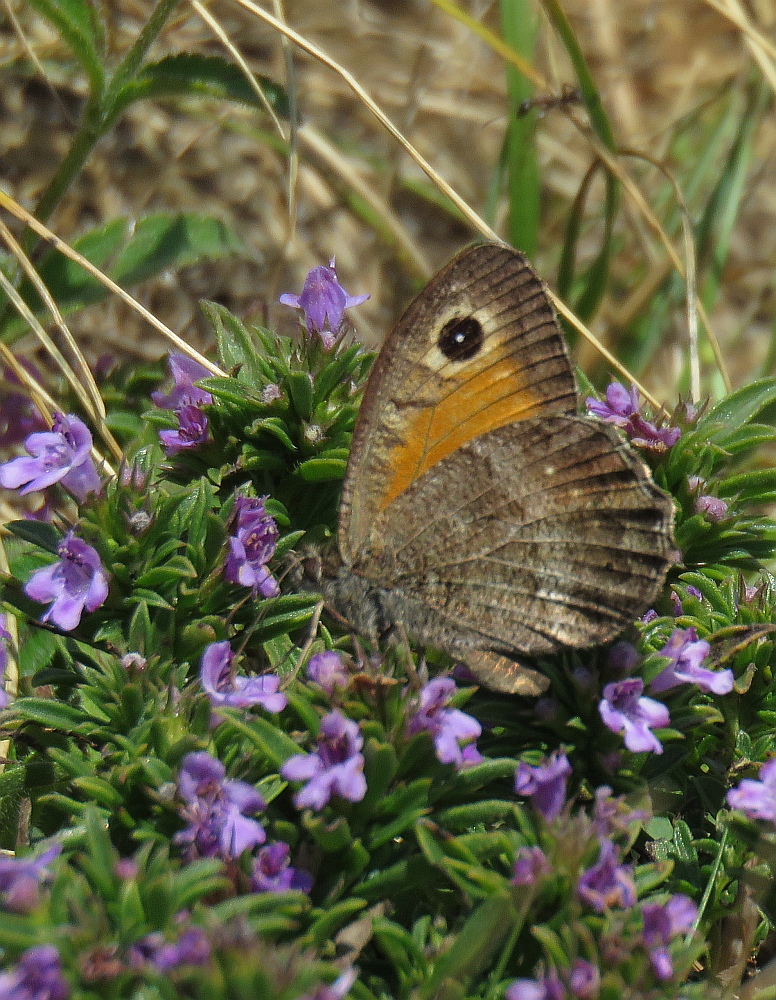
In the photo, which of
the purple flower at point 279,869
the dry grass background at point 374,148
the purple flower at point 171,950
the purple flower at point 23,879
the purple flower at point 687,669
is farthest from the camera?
the dry grass background at point 374,148

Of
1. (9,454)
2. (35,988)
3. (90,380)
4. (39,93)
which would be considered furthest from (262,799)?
(39,93)

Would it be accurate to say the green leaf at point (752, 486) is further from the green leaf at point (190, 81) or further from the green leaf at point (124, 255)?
the green leaf at point (190, 81)

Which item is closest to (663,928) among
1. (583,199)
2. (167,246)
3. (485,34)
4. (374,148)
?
(167,246)

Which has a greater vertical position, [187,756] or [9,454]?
[9,454]

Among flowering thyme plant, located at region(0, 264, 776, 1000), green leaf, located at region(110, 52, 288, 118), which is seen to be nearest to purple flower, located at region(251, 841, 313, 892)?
flowering thyme plant, located at region(0, 264, 776, 1000)

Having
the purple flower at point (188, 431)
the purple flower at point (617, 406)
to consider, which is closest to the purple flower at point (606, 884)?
the purple flower at point (617, 406)

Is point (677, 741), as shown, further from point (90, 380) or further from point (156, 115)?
point (156, 115)
